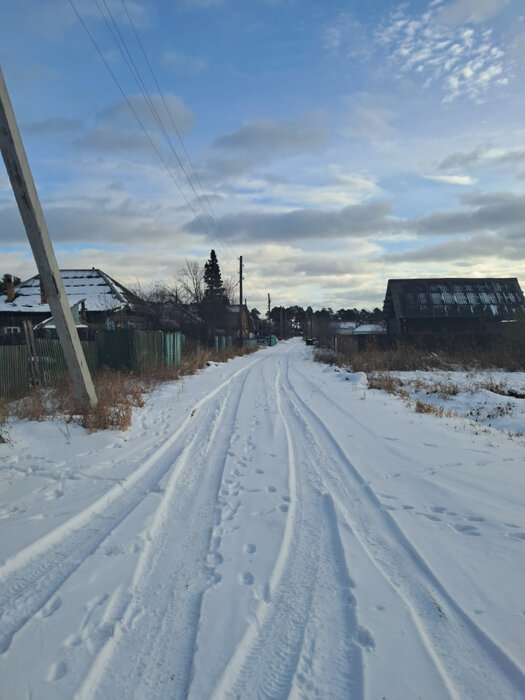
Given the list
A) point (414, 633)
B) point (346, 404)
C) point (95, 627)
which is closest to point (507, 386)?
point (346, 404)

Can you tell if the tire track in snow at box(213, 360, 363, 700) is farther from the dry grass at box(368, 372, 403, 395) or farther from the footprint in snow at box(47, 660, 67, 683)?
the dry grass at box(368, 372, 403, 395)

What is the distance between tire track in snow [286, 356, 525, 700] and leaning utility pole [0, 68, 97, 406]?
18.2 feet

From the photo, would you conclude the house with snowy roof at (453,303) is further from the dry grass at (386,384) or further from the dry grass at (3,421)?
the dry grass at (3,421)

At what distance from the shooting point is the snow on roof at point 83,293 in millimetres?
34625

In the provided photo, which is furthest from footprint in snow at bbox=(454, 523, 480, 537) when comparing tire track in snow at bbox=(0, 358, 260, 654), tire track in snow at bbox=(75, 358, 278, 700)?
tire track in snow at bbox=(0, 358, 260, 654)

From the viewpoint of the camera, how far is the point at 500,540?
12.2ft

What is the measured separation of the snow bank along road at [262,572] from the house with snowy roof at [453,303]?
32293mm

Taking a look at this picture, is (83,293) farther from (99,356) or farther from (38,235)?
(38,235)

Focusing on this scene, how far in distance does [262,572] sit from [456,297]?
38929 mm

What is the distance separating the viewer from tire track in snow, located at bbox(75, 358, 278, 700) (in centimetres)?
219

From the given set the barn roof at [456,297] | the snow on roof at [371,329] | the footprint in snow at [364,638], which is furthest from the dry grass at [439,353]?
the snow on roof at [371,329]

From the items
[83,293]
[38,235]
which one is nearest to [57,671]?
[38,235]

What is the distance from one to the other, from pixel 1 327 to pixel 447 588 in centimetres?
3955

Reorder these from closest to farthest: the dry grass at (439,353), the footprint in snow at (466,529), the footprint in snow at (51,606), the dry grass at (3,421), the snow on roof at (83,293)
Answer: the footprint in snow at (51,606) < the footprint in snow at (466,529) < the dry grass at (3,421) < the dry grass at (439,353) < the snow on roof at (83,293)
